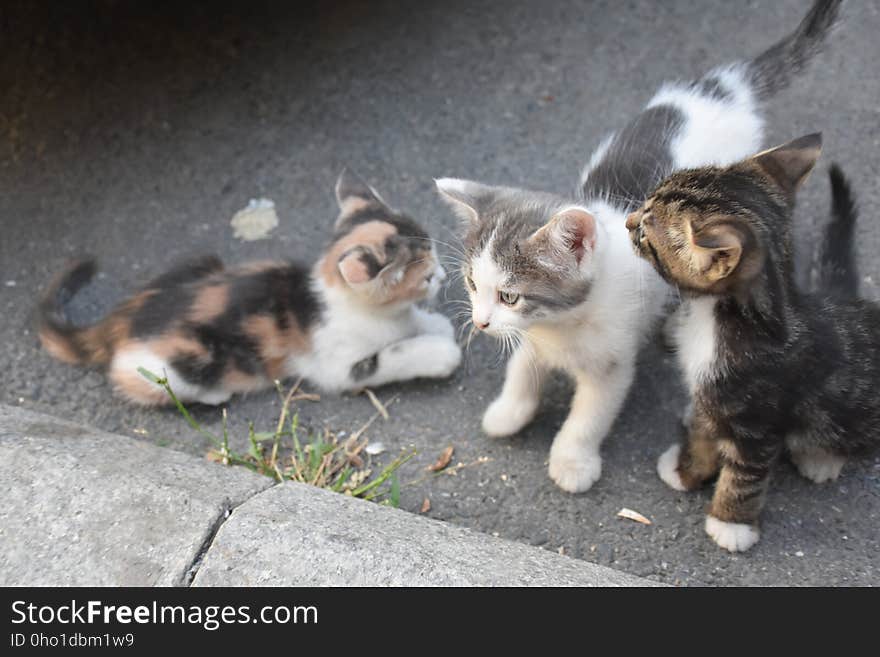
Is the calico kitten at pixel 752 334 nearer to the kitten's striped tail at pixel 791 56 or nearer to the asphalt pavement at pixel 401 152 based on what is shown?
the asphalt pavement at pixel 401 152

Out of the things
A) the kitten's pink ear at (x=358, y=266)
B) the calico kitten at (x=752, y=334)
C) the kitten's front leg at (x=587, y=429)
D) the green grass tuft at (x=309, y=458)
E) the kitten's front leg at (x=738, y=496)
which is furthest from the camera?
the kitten's pink ear at (x=358, y=266)

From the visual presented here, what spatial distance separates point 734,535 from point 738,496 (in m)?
0.12

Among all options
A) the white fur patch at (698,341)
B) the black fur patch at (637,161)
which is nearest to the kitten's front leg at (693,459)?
the white fur patch at (698,341)

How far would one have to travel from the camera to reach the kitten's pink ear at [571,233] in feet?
6.12

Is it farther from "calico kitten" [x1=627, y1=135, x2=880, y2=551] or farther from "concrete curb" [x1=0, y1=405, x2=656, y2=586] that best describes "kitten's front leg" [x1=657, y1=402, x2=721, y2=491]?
"concrete curb" [x1=0, y1=405, x2=656, y2=586]

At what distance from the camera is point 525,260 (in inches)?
77.2

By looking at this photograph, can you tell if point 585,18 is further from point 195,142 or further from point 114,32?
point 114,32

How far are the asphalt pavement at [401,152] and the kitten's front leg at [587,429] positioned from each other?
63mm

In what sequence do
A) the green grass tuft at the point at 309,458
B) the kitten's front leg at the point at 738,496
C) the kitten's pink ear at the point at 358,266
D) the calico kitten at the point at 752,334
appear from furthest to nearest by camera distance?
1. the kitten's pink ear at the point at 358,266
2. the green grass tuft at the point at 309,458
3. the kitten's front leg at the point at 738,496
4. the calico kitten at the point at 752,334

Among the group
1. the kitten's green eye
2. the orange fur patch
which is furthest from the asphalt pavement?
the kitten's green eye

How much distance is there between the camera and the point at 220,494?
183cm

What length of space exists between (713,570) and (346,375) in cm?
119

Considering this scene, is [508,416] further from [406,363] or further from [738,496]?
[738,496]
